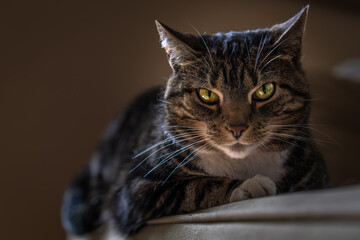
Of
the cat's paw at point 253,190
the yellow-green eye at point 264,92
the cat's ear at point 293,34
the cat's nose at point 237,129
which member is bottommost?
the cat's paw at point 253,190

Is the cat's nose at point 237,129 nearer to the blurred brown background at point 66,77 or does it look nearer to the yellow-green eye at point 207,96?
the yellow-green eye at point 207,96

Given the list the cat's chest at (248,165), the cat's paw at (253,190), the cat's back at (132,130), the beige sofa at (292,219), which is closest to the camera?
the beige sofa at (292,219)

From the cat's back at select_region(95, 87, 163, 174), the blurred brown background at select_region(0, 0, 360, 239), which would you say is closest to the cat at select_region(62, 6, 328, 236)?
the cat's back at select_region(95, 87, 163, 174)

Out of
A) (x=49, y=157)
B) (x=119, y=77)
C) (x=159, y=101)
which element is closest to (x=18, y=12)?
(x=119, y=77)

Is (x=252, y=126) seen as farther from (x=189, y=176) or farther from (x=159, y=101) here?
(x=159, y=101)

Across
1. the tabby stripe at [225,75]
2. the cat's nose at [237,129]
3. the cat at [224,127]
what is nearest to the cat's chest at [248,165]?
the cat at [224,127]

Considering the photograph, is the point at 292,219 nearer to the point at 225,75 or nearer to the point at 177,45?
the point at 225,75

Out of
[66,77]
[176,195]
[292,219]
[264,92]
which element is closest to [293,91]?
[264,92]
